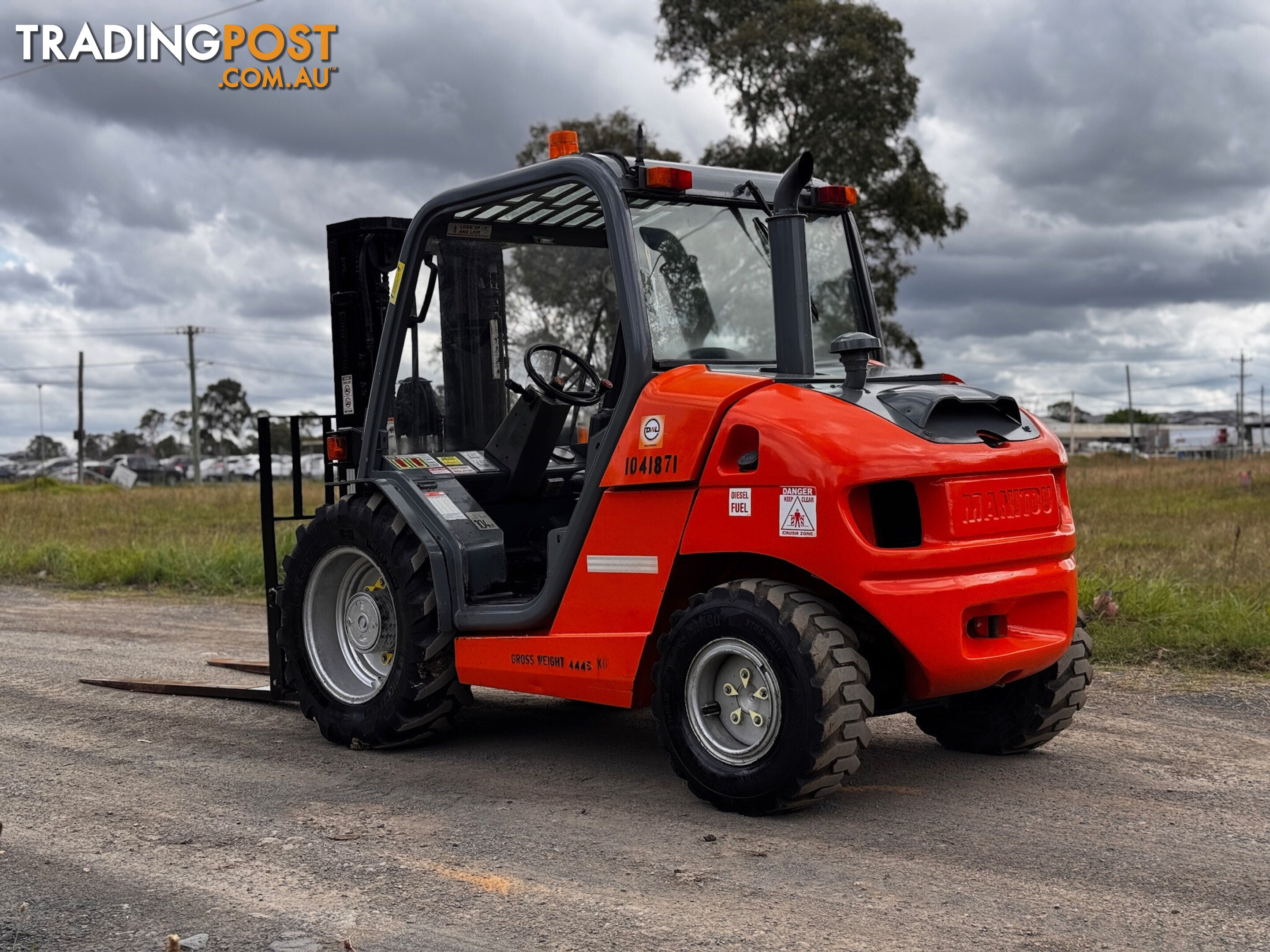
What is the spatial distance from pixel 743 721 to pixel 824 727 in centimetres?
47

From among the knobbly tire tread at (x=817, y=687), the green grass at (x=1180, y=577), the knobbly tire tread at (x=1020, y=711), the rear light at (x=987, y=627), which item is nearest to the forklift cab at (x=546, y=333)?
the knobbly tire tread at (x=817, y=687)

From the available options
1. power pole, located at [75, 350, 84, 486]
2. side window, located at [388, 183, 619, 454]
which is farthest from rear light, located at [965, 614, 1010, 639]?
power pole, located at [75, 350, 84, 486]

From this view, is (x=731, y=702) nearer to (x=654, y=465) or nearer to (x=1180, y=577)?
(x=654, y=465)

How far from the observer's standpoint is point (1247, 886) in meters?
4.30

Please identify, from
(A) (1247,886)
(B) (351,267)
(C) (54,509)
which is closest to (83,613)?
(B) (351,267)

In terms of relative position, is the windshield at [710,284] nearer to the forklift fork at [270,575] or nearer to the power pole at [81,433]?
the forklift fork at [270,575]

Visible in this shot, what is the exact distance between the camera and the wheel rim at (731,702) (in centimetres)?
510

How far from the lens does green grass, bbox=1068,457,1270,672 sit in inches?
338

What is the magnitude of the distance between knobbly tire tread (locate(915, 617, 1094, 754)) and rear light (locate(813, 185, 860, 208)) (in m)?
2.13

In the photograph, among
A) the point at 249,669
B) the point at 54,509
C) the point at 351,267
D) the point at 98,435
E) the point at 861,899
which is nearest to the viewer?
the point at 861,899

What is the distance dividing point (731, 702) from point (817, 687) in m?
0.51

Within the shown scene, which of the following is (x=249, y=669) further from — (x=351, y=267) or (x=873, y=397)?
(x=873, y=397)

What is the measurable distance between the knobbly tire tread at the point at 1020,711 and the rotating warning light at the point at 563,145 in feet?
9.63

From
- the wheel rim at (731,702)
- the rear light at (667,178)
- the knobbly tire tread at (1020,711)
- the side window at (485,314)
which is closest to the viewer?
the wheel rim at (731,702)
